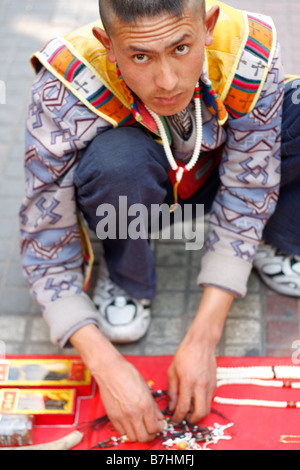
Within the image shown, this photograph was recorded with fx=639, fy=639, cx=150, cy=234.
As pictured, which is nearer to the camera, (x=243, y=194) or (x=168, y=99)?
(x=168, y=99)

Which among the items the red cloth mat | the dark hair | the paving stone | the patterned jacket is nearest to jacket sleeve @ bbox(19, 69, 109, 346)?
the patterned jacket

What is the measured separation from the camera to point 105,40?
1536mm

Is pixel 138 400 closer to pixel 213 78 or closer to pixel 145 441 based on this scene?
pixel 145 441

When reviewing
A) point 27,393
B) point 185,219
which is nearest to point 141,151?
Result: point 185,219

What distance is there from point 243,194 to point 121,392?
2.13ft

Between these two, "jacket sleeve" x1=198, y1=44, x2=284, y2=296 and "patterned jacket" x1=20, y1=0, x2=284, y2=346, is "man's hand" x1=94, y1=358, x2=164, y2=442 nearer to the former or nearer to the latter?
"patterned jacket" x1=20, y1=0, x2=284, y2=346

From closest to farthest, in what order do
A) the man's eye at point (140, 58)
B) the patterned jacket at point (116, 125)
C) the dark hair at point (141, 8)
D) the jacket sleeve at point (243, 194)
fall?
the dark hair at point (141, 8) → the man's eye at point (140, 58) → the patterned jacket at point (116, 125) → the jacket sleeve at point (243, 194)

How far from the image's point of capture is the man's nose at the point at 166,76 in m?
1.43

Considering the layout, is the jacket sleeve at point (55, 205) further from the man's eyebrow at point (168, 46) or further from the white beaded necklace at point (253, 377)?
the white beaded necklace at point (253, 377)

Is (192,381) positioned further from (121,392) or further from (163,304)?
(163,304)

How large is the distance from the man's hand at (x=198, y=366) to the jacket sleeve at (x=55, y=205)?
0.95 feet

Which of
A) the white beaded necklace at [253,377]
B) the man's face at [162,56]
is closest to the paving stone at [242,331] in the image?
the white beaded necklace at [253,377]

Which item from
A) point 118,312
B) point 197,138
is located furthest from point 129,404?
point 197,138

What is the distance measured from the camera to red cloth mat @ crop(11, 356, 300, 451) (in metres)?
1.73
